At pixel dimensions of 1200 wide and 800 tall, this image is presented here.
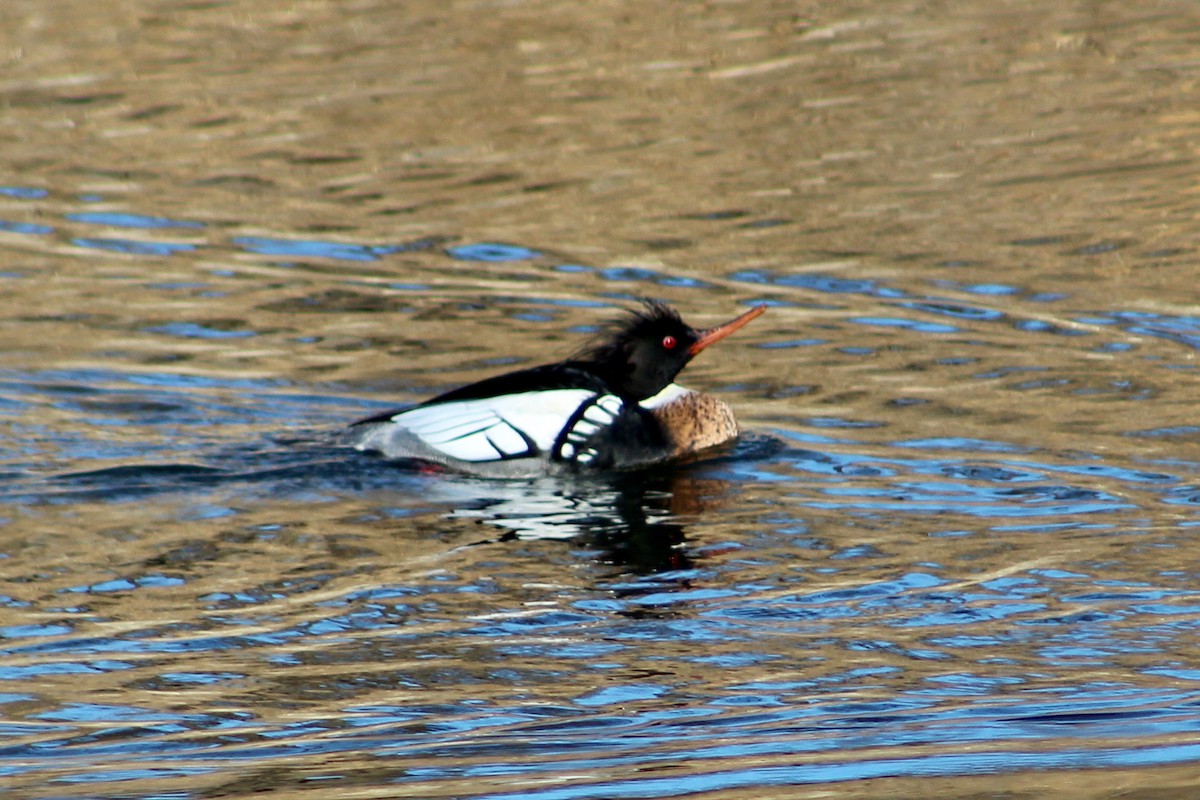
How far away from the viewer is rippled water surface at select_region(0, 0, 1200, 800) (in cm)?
577

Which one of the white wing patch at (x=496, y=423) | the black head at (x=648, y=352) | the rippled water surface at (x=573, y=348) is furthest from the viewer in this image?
the black head at (x=648, y=352)

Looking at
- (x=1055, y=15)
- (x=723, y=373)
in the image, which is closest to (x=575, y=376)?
(x=723, y=373)

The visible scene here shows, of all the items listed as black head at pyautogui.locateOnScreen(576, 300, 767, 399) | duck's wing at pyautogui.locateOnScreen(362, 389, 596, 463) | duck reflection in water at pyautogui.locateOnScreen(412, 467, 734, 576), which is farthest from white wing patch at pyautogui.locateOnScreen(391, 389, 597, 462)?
black head at pyautogui.locateOnScreen(576, 300, 767, 399)

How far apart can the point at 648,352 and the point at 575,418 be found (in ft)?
2.03

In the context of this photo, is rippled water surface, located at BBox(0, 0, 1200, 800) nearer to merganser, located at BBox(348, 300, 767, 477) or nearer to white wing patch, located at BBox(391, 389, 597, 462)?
merganser, located at BBox(348, 300, 767, 477)

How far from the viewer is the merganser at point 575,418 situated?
9164mm

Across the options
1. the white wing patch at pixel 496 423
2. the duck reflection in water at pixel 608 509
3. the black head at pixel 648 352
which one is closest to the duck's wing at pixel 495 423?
the white wing patch at pixel 496 423

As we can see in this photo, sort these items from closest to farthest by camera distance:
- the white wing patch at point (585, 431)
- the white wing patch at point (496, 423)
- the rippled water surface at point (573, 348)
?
the rippled water surface at point (573, 348), the white wing patch at point (496, 423), the white wing patch at point (585, 431)

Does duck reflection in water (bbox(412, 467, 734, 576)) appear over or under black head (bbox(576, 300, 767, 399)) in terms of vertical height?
under

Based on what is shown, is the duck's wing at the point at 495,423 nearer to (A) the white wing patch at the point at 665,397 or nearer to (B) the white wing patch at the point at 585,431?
(B) the white wing patch at the point at 585,431

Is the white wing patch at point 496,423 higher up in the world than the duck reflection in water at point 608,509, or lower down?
higher up

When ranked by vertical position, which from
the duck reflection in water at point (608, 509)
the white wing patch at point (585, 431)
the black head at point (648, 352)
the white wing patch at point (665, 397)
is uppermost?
the black head at point (648, 352)

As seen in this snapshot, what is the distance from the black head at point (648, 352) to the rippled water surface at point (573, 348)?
54cm

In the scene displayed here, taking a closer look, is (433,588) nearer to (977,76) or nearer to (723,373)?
(723,373)
